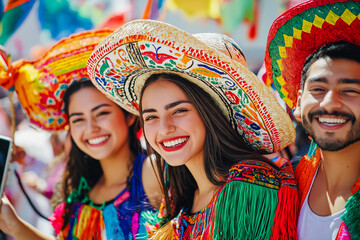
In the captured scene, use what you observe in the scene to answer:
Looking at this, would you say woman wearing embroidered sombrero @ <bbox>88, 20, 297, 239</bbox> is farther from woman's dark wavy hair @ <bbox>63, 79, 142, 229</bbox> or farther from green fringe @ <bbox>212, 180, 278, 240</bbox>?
woman's dark wavy hair @ <bbox>63, 79, 142, 229</bbox>

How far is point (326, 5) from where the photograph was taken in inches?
65.0

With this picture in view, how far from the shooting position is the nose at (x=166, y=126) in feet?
6.79

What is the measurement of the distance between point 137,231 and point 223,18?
6190mm

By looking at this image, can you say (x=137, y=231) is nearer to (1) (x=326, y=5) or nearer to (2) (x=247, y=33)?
(1) (x=326, y=5)

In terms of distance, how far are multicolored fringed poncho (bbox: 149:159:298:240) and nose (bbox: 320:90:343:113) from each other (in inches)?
16.3

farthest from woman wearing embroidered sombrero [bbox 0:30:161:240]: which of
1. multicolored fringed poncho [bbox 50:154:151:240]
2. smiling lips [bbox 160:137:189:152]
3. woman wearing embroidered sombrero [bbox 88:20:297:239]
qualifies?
smiling lips [bbox 160:137:189:152]

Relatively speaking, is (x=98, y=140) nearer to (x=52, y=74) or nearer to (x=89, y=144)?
(x=89, y=144)

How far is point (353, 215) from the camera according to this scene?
61.0 inches

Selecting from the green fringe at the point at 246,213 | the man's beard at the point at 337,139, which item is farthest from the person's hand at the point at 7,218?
the man's beard at the point at 337,139

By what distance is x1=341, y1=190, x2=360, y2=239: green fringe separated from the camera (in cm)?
153

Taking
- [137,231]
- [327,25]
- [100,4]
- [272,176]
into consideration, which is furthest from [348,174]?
[100,4]

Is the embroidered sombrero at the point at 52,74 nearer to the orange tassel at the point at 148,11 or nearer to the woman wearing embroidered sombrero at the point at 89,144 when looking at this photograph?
the woman wearing embroidered sombrero at the point at 89,144

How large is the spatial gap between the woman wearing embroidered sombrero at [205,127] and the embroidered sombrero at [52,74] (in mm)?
445

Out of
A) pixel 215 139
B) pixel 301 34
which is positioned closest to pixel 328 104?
pixel 301 34
